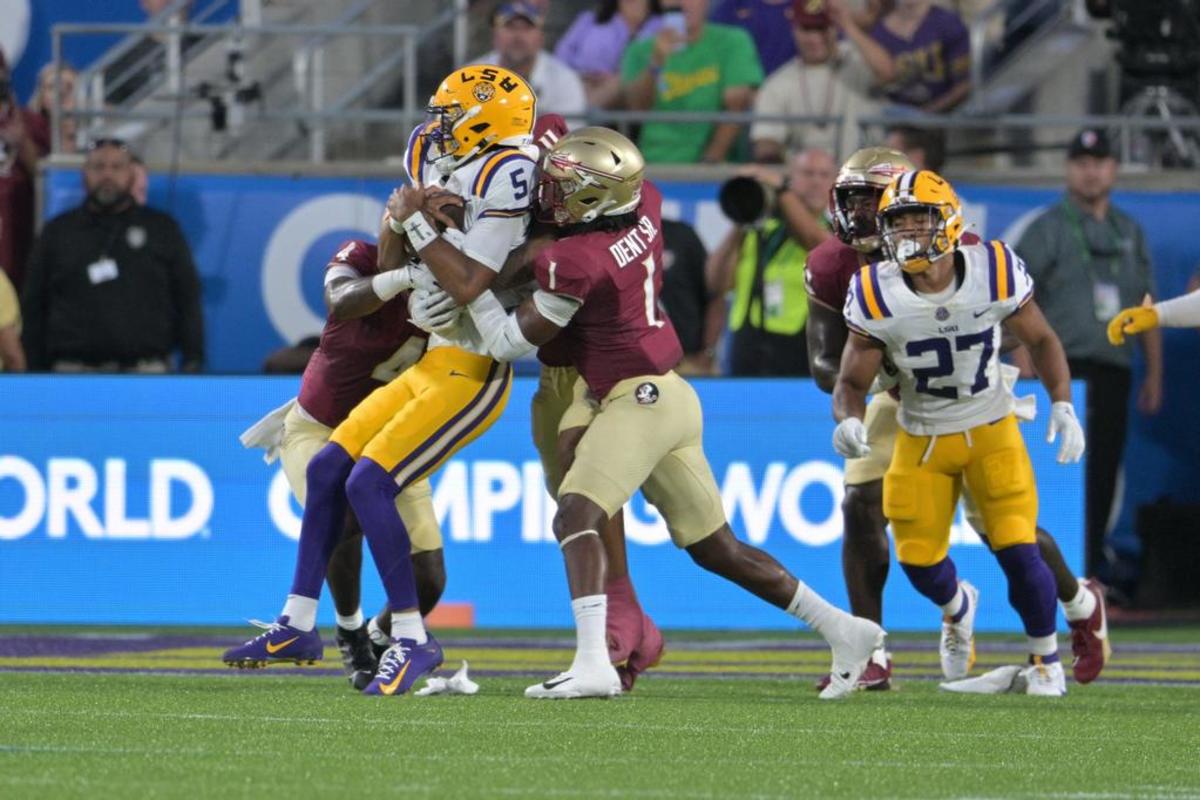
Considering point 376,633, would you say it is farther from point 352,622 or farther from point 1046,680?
point 1046,680

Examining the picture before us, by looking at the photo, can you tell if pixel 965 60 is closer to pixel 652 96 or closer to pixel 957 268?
pixel 652 96

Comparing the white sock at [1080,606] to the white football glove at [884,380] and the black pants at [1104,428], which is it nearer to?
the white football glove at [884,380]

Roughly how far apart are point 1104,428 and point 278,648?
19.2ft

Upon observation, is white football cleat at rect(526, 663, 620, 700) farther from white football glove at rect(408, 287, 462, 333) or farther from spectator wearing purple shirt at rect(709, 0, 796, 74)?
spectator wearing purple shirt at rect(709, 0, 796, 74)

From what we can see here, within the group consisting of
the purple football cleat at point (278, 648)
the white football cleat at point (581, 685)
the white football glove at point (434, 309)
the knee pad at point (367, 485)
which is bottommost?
the white football cleat at point (581, 685)

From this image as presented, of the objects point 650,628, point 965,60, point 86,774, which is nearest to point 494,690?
point 650,628

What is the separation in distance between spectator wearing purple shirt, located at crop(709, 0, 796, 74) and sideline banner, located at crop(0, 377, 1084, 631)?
113 inches

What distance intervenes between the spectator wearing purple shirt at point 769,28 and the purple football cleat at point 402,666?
22.6 feet

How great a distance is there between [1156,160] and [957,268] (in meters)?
5.95

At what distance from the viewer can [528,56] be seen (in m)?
12.7

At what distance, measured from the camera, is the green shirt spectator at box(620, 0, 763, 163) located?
1310 centimetres

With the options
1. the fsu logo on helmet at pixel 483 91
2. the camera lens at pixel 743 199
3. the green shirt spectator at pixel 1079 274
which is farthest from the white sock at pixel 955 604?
the green shirt spectator at pixel 1079 274

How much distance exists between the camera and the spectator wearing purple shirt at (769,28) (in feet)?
44.4

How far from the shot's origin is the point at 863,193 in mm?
8172
